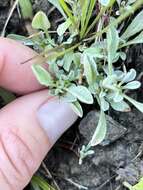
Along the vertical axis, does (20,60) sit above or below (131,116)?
above

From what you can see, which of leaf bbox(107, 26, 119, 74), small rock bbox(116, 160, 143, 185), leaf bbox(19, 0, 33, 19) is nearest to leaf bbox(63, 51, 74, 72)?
leaf bbox(107, 26, 119, 74)

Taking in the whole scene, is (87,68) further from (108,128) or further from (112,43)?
(108,128)

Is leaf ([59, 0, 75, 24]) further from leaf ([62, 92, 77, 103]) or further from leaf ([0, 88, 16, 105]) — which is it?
leaf ([0, 88, 16, 105])

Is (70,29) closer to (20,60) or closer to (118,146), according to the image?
(20,60)

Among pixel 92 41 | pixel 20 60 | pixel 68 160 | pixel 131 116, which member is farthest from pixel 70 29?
pixel 68 160

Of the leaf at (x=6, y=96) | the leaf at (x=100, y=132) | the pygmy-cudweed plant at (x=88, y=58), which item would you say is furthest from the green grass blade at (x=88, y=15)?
the leaf at (x=6, y=96)

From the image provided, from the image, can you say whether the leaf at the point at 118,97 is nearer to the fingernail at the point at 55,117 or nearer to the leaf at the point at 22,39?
the fingernail at the point at 55,117
